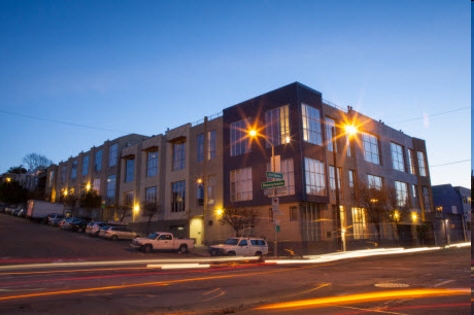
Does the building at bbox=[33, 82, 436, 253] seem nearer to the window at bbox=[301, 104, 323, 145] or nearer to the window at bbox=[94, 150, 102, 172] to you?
the window at bbox=[301, 104, 323, 145]

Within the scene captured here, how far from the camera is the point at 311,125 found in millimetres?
36656

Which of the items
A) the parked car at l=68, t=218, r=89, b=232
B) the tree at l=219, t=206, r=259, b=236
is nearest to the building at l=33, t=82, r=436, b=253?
the tree at l=219, t=206, r=259, b=236

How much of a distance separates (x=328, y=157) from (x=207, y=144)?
14.1 metres

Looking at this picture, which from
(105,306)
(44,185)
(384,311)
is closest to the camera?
(384,311)

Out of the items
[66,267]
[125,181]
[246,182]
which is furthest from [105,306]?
[125,181]

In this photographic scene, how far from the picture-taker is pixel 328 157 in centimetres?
3812

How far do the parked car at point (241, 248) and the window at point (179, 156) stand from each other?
19.9 meters

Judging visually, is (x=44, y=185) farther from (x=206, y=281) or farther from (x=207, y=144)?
(x=206, y=281)

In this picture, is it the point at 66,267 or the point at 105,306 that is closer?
the point at 105,306

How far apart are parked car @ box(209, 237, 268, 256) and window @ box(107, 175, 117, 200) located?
35874mm

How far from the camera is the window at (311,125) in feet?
118

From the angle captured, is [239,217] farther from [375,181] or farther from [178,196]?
[375,181]

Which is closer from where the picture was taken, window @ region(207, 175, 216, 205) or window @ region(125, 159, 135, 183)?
window @ region(207, 175, 216, 205)

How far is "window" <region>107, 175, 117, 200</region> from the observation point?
58656 mm
